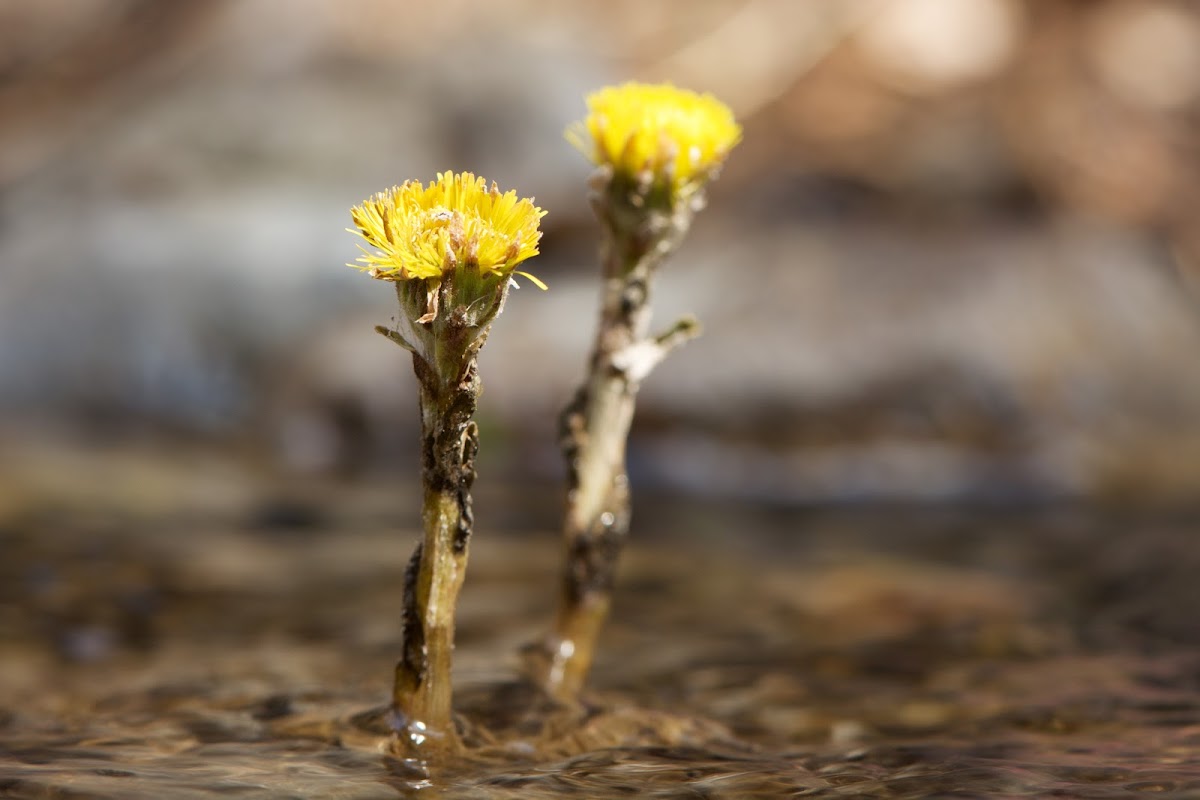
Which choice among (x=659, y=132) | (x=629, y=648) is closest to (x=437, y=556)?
(x=659, y=132)

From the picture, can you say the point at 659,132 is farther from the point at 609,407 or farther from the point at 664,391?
the point at 664,391

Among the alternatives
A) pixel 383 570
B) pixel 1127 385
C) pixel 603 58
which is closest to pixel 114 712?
pixel 383 570

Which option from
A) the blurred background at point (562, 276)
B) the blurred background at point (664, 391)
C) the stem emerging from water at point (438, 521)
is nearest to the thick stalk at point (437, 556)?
the stem emerging from water at point (438, 521)

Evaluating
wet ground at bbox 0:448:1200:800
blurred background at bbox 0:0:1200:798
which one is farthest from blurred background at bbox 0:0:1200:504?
wet ground at bbox 0:448:1200:800

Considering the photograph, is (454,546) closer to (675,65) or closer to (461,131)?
Answer: (461,131)

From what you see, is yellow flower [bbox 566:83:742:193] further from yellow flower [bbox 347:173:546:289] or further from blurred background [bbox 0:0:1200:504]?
→ blurred background [bbox 0:0:1200:504]

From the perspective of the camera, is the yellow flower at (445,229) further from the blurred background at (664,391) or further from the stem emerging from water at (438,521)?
the blurred background at (664,391)
